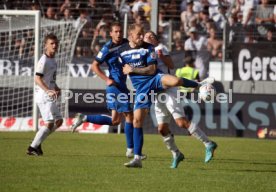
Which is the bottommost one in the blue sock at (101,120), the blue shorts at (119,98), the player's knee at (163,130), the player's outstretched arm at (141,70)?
the blue sock at (101,120)

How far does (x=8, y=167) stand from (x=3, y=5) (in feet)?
47.0

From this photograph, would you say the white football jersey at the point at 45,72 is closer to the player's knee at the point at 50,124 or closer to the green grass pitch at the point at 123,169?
the player's knee at the point at 50,124

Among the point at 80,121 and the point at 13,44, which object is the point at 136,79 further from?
the point at 13,44

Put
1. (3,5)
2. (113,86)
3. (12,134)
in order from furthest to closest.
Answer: (3,5), (12,134), (113,86)

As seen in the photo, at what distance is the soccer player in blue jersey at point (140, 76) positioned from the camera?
1229cm

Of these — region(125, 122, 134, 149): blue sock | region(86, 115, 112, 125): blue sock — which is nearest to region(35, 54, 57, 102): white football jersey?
region(86, 115, 112, 125): blue sock

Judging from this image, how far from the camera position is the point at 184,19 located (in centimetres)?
2362

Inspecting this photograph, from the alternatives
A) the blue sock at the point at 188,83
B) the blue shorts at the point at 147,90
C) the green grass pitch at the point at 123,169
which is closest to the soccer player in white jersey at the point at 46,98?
the green grass pitch at the point at 123,169

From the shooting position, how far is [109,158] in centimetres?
1398

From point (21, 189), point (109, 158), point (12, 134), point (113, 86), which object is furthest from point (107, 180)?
point (12, 134)

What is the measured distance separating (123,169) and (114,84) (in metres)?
2.75

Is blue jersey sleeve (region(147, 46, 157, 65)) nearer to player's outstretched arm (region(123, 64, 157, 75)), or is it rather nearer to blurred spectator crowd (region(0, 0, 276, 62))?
player's outstretched arm (region(123, 64, 157, 75))

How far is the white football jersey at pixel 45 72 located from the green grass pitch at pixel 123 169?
1.08 meters

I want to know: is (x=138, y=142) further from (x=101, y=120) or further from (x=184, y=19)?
(x=184, y=19)
